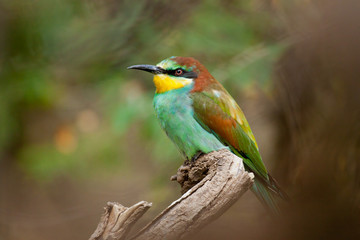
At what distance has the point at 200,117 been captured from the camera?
10.8ft

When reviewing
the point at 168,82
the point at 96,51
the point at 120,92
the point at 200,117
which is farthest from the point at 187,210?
the point at 96,51

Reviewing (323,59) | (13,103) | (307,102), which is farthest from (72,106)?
(323,59)

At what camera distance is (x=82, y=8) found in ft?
17.5

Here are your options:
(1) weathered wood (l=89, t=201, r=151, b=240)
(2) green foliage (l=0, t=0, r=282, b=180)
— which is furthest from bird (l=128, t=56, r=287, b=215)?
(2) green foliage (l=0, t=0, r=282, b=180)

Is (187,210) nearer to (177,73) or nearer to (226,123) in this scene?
(226,123)

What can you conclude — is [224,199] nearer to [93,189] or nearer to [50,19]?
[50,19]

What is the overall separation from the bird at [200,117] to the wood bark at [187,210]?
71 cm

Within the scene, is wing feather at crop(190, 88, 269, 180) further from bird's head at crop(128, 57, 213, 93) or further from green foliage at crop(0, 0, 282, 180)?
green foliage at crop(0, 0, 282, 180)

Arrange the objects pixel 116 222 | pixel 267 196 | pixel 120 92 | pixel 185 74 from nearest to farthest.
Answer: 1. pixel 116 222
2. pixel 267 196
3. pixel 185 74
4. pixel 120 92

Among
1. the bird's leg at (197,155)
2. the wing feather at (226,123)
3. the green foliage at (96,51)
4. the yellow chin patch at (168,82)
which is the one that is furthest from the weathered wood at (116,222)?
the green foliage at (96,51)

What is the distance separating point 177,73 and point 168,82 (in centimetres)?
8

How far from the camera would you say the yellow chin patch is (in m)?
3.36

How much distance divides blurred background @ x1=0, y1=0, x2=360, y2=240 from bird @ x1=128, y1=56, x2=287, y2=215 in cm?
23

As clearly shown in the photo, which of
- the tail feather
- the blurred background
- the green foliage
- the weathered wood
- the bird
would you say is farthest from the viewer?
the green foliage
